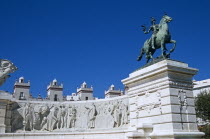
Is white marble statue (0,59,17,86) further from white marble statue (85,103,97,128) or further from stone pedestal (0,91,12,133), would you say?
white marble statue (85,103,97,128)

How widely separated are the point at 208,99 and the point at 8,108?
67.8 ft

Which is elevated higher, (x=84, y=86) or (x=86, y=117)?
(x=84, y=86)

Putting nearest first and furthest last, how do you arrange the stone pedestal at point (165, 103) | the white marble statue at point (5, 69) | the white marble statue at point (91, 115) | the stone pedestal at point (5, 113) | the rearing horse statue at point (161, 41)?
1. the stone pedestal at point (165, 103)
2. the rearing horse statue at point (161, 41)
3. the stone pedestal at point (5, 113)
4. the white marble statue at point (5, 69)
5. the white marble statue at point (91, 115)

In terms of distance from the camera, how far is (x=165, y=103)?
8531mm

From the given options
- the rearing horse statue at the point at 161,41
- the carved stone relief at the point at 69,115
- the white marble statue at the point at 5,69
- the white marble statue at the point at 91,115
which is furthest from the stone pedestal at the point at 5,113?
the rearing horse statue at the point at 161,41

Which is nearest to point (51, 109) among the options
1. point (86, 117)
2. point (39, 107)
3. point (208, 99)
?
point (39, 107)

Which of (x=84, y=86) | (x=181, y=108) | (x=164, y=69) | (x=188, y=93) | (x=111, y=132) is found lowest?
(x=111, y=132)

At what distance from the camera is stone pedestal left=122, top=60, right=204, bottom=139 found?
832 cm

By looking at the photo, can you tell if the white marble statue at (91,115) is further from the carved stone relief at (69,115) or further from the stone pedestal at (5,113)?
the stone pedestal at (5,113)

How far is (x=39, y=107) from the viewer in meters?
23.5

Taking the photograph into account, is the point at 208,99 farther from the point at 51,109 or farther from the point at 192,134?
the point at 192,134

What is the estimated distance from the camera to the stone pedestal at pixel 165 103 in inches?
328

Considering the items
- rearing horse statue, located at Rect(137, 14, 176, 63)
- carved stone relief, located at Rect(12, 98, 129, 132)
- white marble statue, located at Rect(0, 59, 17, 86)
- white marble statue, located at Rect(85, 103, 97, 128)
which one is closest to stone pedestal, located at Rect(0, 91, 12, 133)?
carved stone relief, located at Rect(12, 98, 129, 132)

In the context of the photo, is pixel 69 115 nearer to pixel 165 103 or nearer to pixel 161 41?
pixel 161 41
